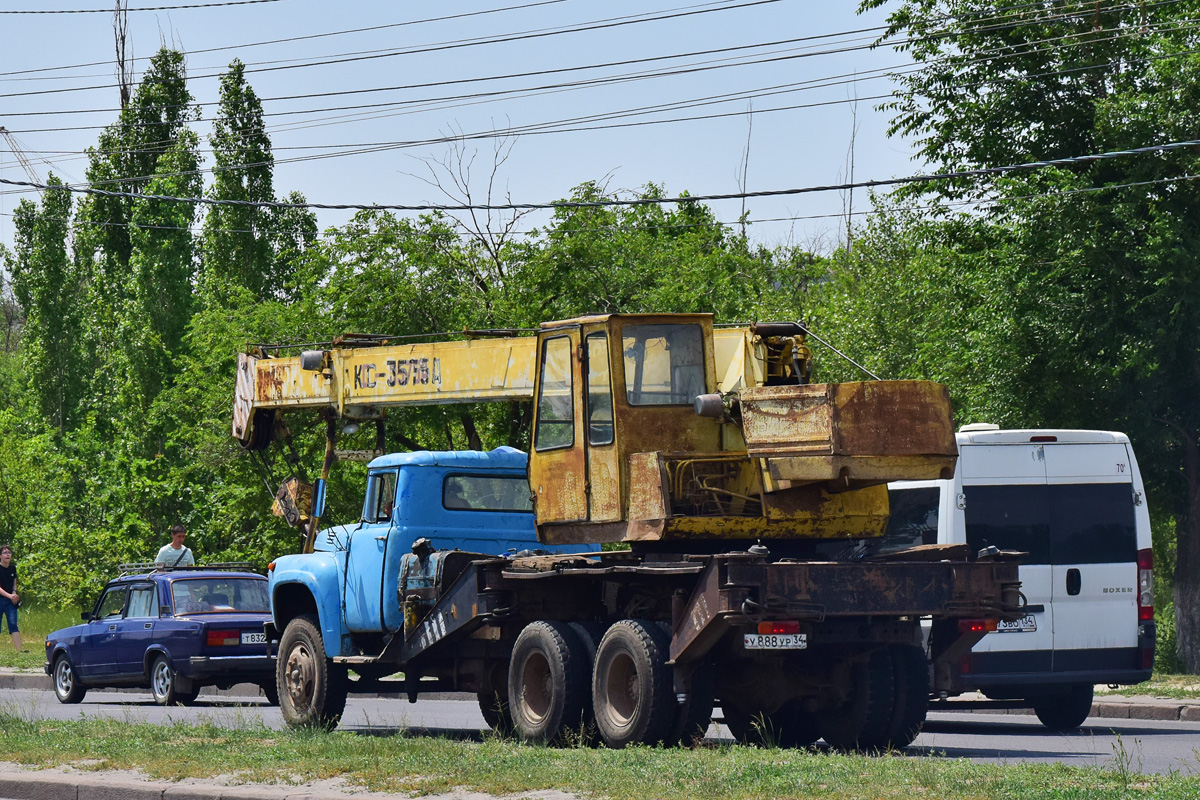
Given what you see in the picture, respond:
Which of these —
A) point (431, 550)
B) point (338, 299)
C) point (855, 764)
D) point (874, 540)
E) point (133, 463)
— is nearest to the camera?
point (855, 764)

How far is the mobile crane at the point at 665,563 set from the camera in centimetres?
1064

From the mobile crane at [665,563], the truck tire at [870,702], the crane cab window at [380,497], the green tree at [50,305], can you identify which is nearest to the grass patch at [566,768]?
the mobile crane at [665,563]

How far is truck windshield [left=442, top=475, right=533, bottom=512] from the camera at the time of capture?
13.6 m

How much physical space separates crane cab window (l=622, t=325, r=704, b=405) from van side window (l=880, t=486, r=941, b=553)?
8.18 feet

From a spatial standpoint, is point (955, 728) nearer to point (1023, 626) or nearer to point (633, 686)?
point (1023, 626)

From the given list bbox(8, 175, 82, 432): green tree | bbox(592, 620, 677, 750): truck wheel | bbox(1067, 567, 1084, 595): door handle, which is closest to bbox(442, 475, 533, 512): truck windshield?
bbox(592, 620, 677, 750): truck wheel

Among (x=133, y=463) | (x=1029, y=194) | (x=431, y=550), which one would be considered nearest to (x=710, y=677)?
(x=431, y=550)

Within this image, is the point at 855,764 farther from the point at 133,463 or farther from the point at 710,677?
the point at 133,463

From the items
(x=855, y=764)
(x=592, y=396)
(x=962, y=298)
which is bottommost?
(x=855, y=764)

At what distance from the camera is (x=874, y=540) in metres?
11.9

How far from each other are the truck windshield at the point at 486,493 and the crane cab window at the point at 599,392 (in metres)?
1.85

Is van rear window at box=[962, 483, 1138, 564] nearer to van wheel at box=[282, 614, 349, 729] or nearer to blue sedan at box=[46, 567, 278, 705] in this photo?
van wheel at box=[282, 614, 349, 729]

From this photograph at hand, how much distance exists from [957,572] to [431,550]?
4291mm

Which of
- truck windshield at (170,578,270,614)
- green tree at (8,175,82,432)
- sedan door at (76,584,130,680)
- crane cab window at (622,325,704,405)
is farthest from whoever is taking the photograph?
green tree at (8,175,82,432)
